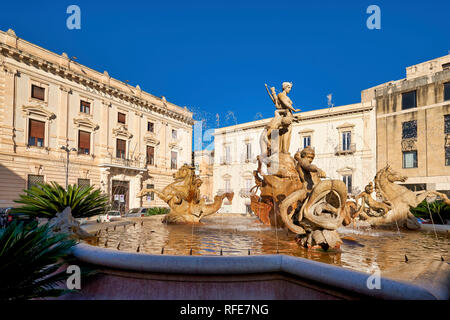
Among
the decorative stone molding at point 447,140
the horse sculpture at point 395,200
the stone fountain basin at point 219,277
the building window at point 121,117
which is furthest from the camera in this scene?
the building window at point 121,117

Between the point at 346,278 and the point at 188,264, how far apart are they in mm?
1609

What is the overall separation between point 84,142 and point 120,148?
3955mm

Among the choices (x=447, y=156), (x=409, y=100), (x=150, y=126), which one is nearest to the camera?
(x=447, y=156)

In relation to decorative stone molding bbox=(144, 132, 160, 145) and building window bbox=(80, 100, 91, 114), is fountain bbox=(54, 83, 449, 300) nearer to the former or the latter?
building window bbox=(80, 100, 91, 114)

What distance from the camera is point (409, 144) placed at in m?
25.3

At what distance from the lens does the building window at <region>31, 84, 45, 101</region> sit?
910 inches

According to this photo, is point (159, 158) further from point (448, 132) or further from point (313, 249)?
point (313, 249)

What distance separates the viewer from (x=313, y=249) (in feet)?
16.0

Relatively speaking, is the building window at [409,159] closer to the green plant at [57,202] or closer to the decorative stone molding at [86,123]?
the green plant at [57,202]

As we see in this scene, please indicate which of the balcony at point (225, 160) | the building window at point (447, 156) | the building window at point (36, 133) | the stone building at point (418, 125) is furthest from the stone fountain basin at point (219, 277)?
the balcony at point (225, 160)

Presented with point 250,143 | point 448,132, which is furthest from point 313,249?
point 250,143

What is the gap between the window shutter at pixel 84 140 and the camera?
86.0ft

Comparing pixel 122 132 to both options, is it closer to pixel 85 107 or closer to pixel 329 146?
pixel 85 107

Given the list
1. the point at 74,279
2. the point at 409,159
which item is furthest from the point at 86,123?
the point at 409,159
